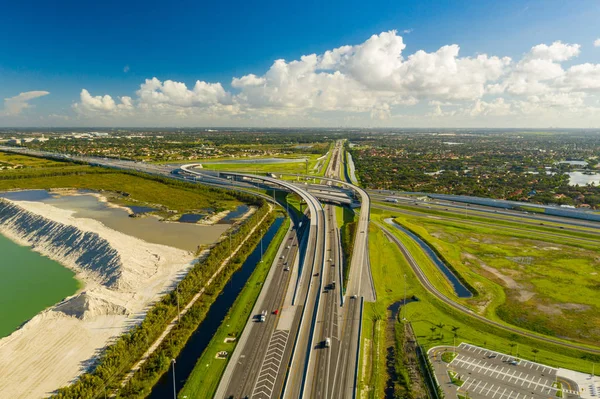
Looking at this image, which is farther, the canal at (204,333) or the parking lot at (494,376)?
the canal at (204,333)

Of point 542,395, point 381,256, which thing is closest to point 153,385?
point 542,395

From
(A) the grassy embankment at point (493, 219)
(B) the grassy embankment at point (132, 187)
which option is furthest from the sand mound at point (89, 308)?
(A) the grassy embankment at point (493, 219)

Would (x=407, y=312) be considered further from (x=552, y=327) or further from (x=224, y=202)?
(x=224, y=202)

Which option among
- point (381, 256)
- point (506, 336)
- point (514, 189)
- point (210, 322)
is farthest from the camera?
point (514, 189)

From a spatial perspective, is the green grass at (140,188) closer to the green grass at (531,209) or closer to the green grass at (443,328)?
the green grass at (443,328)

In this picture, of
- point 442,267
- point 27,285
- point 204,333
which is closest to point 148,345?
point 204,333

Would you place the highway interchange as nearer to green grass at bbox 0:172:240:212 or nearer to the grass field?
the grass field
